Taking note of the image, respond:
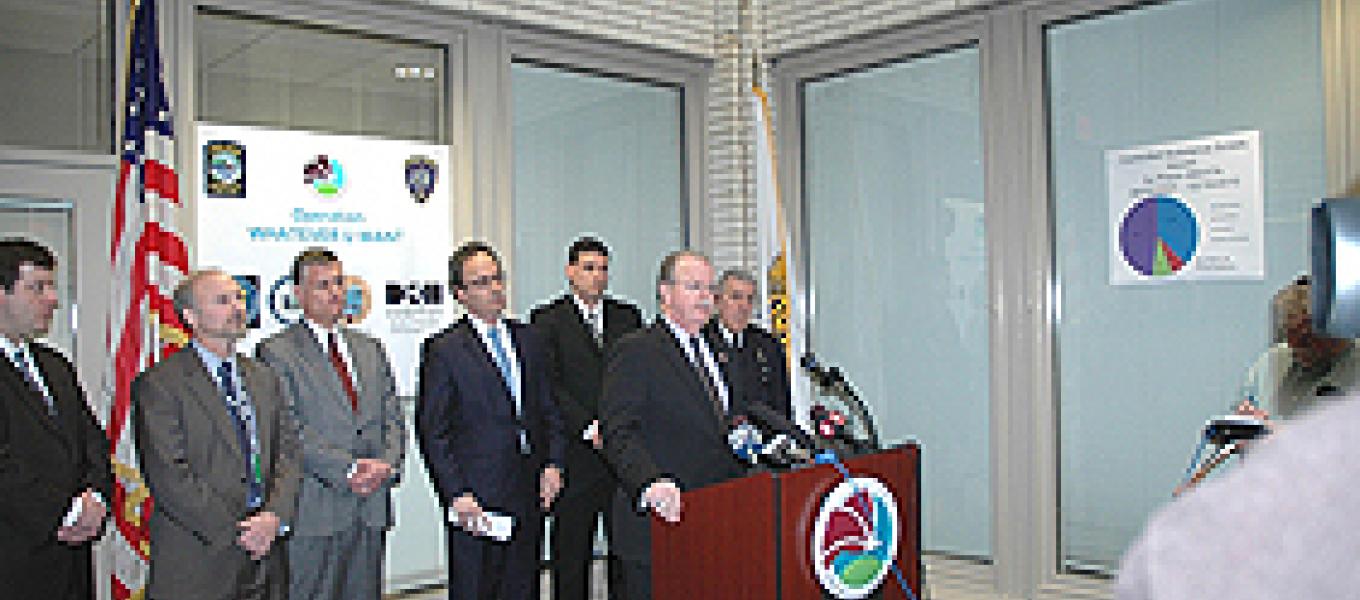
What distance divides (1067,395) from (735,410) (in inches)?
86.0

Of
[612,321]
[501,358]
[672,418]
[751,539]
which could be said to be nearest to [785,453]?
[751,539]

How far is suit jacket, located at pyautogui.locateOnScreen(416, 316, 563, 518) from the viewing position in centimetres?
372

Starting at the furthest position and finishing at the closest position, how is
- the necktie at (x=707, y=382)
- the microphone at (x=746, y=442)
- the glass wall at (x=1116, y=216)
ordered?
the glass wall at (x=1116, y=216)
the necktie at (x=707, y=382)
the microphone at (x=746, y=442)

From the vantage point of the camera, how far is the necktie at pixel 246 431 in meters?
3.30

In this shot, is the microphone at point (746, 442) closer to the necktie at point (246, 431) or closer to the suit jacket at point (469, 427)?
the suit jacket at point (469, 427)

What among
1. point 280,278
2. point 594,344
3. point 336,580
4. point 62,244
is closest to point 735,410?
point 594,344

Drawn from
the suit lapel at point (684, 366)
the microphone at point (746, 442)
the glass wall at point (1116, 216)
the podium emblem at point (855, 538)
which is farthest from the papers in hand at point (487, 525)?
the glass wall at point (1116, 216)

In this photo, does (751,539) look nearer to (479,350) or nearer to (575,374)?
(479,350)

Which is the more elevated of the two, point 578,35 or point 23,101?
point 578,35

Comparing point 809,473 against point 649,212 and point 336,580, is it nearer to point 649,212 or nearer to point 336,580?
point 336,580

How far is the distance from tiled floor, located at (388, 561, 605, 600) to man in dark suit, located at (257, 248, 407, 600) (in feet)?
2.62

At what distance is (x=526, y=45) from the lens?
17.9 ft

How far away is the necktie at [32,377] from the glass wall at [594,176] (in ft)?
7.46

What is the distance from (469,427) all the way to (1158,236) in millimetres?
2943
